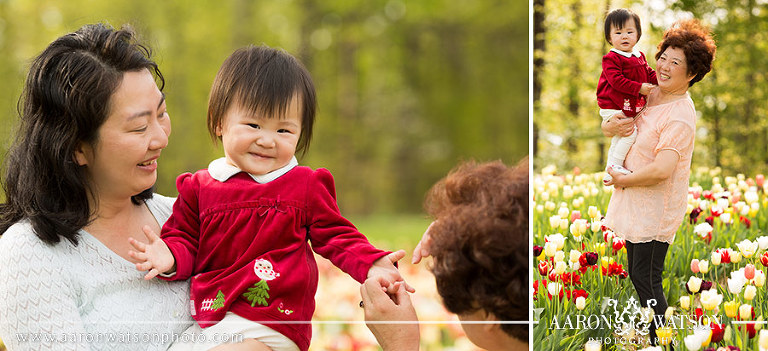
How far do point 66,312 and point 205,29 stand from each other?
11246mm

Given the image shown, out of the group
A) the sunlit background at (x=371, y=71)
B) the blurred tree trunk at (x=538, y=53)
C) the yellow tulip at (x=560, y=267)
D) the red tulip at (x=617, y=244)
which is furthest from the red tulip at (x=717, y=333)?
the sunlit background at (x=371, y=71)

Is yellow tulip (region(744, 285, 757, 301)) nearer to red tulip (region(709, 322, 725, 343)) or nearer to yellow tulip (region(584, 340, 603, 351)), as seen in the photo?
red tulip (region(709, 322, 725, 343))

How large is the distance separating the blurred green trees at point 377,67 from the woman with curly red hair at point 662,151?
32.2 ft

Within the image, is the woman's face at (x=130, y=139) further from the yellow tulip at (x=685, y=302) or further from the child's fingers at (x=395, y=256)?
the yellow tulip at (x=685, y=302)

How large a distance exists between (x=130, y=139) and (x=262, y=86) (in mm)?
354

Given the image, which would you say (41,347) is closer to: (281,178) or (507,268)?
(281,178)

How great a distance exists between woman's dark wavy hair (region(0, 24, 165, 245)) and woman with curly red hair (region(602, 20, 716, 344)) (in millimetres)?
1316

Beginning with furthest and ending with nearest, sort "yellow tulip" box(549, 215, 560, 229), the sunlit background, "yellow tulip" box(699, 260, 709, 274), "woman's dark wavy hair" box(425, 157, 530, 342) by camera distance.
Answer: the sunlit background, "yellow tulip" box(549, 215, 560, 229), "yellow tulip" box(699, 260, 709, 274), "woman's dark wavy hair" box(425, 157, 530, 342)

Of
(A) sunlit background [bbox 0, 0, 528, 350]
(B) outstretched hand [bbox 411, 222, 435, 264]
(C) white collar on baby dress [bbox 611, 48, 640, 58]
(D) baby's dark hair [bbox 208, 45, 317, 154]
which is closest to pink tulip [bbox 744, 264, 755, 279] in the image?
(C) white collar on baby dress [bbox 611, 48, 640, 58]

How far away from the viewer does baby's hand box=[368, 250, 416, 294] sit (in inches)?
76.5

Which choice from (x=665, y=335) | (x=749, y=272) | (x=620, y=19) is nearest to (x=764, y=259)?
(x=749, y=272)

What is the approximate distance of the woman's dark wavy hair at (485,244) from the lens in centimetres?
177

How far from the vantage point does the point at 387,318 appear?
6.34 ft

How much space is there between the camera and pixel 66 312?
183 cm
